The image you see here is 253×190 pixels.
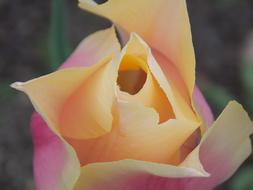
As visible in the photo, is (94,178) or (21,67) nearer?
(94,178)

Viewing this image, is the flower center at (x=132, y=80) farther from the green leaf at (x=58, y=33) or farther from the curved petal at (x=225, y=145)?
the green leaf at (x=58, y=33)

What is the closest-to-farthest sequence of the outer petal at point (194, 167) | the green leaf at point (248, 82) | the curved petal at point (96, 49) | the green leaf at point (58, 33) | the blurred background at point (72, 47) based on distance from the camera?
the outer petal at point (194, 167) → the curved petal at point (96, 49) → the green leaf at point (58, 33) → the blurred background at point (72, 47) → the green leaf at point (248, 82)

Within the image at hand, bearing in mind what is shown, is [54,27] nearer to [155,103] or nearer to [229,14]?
[155,103]

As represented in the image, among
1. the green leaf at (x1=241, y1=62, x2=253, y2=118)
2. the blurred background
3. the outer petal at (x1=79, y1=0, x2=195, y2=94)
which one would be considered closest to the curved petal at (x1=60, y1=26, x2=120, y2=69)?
the outer petal at (x1=79, y1=0, x2=195, y2=94)

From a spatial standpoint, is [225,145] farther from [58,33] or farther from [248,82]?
[248,82]

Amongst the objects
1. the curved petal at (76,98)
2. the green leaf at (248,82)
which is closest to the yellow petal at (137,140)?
the curved petal at (76,98)

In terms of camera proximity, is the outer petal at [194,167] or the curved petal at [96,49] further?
the curved petal at [96,49]

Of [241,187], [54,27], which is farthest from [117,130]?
[241,187]
